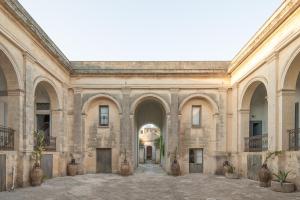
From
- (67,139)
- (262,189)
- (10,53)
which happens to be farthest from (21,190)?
(262,189)

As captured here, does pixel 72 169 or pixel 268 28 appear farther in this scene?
pixel 72 169

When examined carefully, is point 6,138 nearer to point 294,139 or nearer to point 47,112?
point 47,112

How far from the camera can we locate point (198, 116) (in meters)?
20.7

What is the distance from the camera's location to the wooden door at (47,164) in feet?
52.9

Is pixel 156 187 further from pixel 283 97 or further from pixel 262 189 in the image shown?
pixel 283 97

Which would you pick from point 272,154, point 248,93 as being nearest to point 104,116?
point 248,93

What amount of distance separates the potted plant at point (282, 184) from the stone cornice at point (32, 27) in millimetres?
11659

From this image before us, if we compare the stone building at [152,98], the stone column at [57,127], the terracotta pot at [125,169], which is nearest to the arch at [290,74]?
the stone building at [152,98]

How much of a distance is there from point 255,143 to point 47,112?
1200 centimetres

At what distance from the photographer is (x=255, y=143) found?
17.5m

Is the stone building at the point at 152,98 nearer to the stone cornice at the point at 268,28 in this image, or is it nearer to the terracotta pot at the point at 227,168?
the stone cornice at the point at 268,28

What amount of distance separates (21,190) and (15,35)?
19.7ft

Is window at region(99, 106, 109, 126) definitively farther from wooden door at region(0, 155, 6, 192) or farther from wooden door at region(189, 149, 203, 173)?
wooden door at region(0, 155, 6, 192)

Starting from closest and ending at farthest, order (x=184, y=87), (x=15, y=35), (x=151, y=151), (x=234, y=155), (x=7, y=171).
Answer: (x=7, y=171) < (x=15, y=35) < (x=234, y=155) < (x=184, y=87) < (x=151, y=151)
